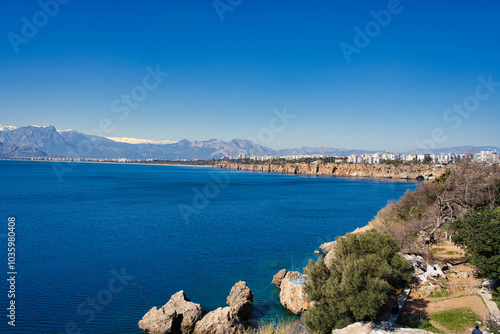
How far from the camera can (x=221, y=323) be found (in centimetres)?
1405

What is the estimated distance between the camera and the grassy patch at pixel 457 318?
480 inches

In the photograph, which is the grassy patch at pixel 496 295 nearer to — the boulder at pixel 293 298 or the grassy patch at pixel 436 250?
the boulder at pixel 293 298

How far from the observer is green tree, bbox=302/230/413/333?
41.3ft

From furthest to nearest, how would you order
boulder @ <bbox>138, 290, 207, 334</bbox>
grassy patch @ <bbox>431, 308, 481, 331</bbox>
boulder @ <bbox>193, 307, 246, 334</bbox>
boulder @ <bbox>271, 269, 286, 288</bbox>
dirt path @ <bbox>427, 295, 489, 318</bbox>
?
boulder @ <bbox>271, 269, 286, 288</bbox> < boulder @ <bbox>138, 290, 207, 334</bbox> < boulder @ <bbox>193, 307, 246, 334</bbox> < dirt path @ <bbox>427, 295, 489, 318</bbox> < grassy patch @ <bbox>431, 308, 481, 331</bbox>

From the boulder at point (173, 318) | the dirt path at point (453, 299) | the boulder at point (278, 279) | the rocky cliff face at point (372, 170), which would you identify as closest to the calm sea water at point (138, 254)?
the boulder at point (278, 279)

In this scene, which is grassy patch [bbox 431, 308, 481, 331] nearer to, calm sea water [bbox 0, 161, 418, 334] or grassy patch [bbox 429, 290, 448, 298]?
grassy patch [bbox 429, 290, 448, 298]

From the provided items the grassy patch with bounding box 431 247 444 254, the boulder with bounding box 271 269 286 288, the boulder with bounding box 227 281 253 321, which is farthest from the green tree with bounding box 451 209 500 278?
the boulder with bounding box 227 281 253 321

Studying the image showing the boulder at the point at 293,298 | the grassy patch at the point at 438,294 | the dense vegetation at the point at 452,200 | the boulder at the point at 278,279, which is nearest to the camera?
the grassy patch at the point at 438,294

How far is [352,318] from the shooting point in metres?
12.9

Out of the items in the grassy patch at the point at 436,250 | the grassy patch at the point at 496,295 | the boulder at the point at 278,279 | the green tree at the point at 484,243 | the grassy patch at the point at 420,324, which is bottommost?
the boulder at the point at 278,279

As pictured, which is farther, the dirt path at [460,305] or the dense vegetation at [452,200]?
the dense vegetation at [452,200]

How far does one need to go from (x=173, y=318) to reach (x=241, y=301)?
129 inches

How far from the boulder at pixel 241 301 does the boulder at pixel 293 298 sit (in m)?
1.92

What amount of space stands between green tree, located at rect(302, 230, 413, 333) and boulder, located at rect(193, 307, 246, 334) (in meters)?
2.85
